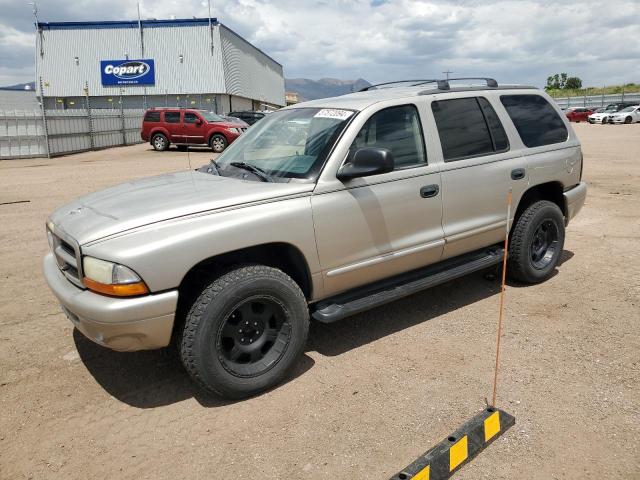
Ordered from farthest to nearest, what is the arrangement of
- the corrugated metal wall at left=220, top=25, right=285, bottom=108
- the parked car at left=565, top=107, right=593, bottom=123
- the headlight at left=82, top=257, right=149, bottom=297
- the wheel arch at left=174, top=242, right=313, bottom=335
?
the corrugated metal wall at left=220, top=25, right=285, bottom=108
the parked car at left=565, top=107, right=593, bottom=123
the wheel arch at left=174, top=242, right=313, bottom=335
the headlight at left=82, top=257, right=149, bottom=297

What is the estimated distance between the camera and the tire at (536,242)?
4.80 meters

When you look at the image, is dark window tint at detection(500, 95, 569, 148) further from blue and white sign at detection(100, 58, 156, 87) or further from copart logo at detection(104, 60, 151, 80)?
copart logo at detection(104, 60, 151, 80)

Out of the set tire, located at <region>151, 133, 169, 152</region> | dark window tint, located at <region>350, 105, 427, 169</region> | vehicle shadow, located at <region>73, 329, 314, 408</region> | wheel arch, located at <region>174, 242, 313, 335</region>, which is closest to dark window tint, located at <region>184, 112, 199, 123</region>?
tire, located at <region>151, 133, 169, 152</region>

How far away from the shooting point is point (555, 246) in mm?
5188

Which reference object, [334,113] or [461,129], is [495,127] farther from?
[334,113]

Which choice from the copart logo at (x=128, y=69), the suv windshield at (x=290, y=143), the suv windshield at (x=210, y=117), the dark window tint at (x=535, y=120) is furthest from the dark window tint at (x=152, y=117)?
the copart logo at (x=128, y=69)

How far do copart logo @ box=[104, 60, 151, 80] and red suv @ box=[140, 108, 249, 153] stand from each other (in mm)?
24955

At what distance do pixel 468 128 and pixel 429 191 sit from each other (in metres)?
0.82

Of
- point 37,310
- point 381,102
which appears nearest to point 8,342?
point 37,310

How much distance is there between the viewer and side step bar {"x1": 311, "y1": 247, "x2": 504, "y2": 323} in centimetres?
354

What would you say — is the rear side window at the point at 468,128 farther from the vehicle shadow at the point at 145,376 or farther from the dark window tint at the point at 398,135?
the vehicle shadow at the point at 145,376

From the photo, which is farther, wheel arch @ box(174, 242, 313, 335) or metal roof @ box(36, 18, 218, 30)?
metal roof @ box(36, 18, 218, 30)

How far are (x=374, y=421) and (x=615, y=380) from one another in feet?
5.39

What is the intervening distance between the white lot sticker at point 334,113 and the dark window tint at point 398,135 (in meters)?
0.16
